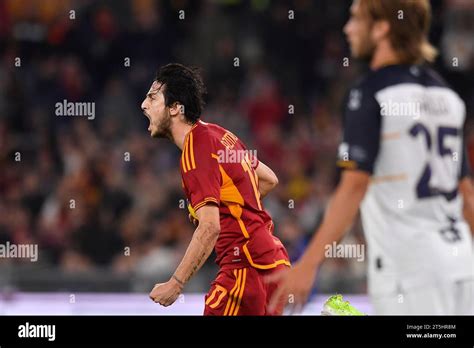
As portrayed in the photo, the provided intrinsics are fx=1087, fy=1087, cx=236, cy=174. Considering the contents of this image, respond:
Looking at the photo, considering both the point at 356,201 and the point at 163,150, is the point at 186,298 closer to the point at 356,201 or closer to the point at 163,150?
the point at 163,150

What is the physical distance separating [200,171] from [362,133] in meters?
1.63

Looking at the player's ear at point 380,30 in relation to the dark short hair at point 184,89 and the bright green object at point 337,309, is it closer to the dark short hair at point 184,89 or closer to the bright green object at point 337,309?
the dark short hair at point 184,89

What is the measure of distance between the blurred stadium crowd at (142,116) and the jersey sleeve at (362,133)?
18.8 ft

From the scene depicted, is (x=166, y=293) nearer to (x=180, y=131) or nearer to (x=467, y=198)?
(x=180, y=131)

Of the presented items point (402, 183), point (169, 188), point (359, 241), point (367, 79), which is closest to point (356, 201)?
point (402, 183)

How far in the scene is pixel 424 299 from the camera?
3918 mm

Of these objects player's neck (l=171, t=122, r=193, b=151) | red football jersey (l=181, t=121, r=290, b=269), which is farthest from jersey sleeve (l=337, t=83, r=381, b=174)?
player's neck (l=171, t=122, r=193, b=151)

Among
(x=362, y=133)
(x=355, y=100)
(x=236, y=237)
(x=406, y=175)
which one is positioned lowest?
(x=236, y=237)

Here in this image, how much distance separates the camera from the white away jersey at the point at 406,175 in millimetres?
3912

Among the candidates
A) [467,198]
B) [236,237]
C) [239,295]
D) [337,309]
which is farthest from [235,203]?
A: [467,198]

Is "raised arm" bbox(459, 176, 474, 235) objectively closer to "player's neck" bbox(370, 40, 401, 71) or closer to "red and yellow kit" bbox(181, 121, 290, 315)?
"player's neck" bbox(370, 40, 401, 71)

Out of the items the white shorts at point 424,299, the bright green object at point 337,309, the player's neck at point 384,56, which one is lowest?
the bright green object at point 337,309

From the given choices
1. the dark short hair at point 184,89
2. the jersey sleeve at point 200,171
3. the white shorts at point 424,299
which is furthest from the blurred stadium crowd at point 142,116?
the white shorts at point 424,299

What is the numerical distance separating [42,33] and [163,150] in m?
2.69
